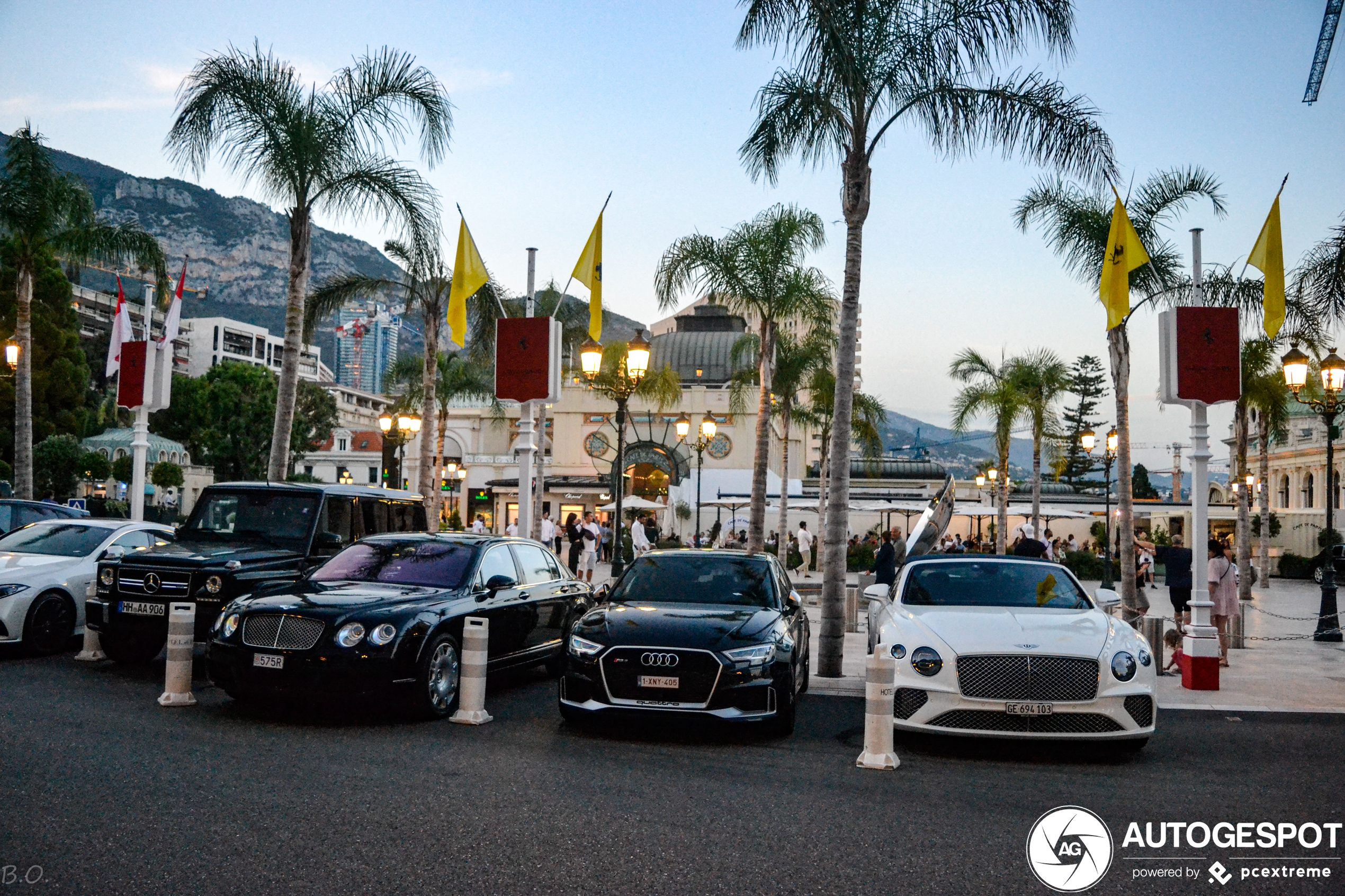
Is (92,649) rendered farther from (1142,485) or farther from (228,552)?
(1142,485)

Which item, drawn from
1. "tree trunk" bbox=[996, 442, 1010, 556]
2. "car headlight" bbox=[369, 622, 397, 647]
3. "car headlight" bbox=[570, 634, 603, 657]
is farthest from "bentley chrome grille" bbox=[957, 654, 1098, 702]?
"tree trunk" bbox=[996, 442, 1010, 556]

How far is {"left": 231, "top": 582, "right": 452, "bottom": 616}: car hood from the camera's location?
8469 millimetres

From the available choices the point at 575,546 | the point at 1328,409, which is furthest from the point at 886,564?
the point at 575,546

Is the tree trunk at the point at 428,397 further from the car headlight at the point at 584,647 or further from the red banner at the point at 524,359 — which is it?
the car headlight at the point at 584,647

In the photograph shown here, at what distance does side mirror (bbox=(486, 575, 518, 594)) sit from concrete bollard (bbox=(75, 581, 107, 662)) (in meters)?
4.84

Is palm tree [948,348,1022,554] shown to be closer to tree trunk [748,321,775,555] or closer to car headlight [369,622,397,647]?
tree trunk [748,321,775,555]

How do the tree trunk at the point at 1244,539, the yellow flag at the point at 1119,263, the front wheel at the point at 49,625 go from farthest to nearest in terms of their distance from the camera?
1. the tree trunk at the point at 1244,539
2. the yellow flag at the point at 1119,263
3. the front wheel at the point at 49,625

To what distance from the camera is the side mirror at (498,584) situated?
9414 millimetres

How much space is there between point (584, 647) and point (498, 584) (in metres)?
1.47

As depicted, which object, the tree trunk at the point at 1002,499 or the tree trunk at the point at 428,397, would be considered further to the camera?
the tree trunk at the point at 1002,499

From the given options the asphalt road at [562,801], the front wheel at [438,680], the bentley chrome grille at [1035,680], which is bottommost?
the asphalt road at [562,801]

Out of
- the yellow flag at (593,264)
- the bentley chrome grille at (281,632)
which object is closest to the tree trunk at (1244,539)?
the yellow flag at (593,264)

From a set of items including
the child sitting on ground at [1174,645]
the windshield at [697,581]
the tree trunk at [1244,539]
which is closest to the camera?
the windshield at [697,581]

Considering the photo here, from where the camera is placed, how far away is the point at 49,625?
452 inches
